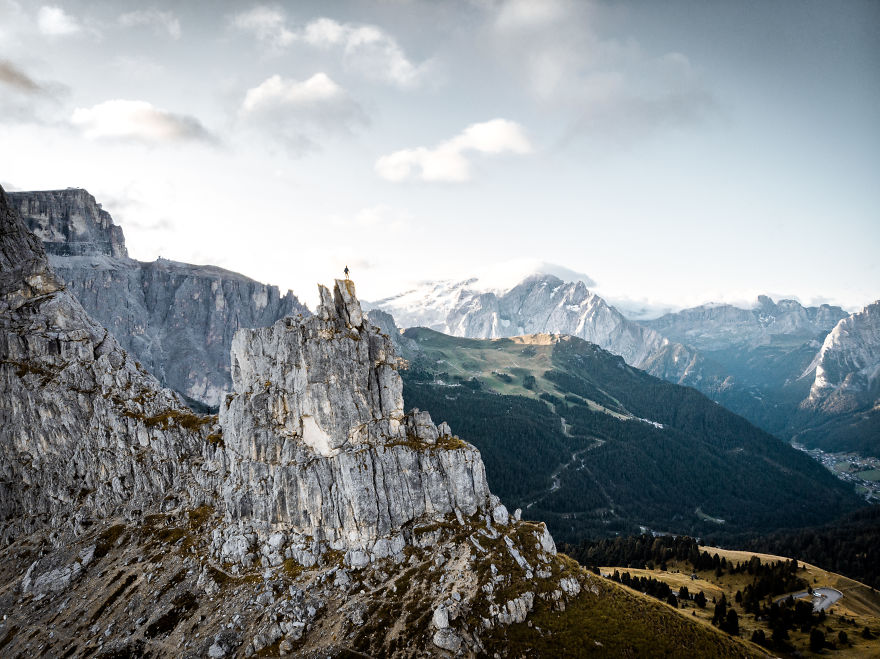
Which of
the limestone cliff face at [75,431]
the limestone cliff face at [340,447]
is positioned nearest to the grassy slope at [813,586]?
the limestone cliff face at [340,447]

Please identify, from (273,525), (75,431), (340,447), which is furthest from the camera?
(75,431)

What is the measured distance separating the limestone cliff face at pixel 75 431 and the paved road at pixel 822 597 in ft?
568

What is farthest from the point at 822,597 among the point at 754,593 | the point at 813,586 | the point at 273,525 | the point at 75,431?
the point at 75,431

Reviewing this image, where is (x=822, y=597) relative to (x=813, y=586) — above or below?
above

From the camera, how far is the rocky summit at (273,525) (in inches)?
3137

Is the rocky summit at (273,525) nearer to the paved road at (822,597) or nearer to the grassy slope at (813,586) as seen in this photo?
the grassy slope at (813,586)

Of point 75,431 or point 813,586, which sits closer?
point 75,431

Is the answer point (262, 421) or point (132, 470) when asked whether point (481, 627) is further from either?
point (132, 470)

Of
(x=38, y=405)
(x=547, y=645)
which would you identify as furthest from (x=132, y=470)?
(x=547, y=645)

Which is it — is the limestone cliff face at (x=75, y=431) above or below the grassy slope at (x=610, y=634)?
above

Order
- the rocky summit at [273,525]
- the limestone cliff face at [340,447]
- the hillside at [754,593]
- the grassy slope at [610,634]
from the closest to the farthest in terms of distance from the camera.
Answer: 1. the grassy slope at [610,634]
2. the rocky summit at [273,525]
3. the limestone cliff face at [340,447]
4. the hillside at [754,593]

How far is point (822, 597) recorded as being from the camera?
136250 mm

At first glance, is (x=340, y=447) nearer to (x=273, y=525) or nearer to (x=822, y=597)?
(x=273, y=525)

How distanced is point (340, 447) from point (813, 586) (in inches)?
6046
